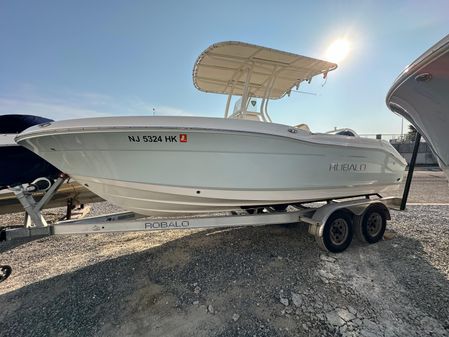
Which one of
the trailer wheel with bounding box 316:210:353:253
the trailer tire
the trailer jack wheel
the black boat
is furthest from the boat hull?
the trailer jack wheel

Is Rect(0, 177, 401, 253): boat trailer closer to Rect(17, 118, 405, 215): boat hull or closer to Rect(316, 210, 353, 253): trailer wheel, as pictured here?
Rect(316, 210, 353, 253): trailer wheel

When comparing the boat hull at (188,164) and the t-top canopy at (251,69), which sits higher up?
the t-top canopy at (251,69)

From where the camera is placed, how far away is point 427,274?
269 centimetres

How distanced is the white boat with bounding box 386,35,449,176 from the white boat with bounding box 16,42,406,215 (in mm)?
773

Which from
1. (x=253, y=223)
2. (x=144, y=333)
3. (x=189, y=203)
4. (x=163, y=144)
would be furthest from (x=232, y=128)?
(x=144, y=333)

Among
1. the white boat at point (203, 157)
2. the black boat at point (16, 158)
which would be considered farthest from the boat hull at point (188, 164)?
the black boat at point (16, 158)

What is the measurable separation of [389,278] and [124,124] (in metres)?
3.11

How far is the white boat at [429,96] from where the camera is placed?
2.46m

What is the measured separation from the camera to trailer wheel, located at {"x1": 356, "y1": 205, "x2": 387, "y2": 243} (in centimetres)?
349

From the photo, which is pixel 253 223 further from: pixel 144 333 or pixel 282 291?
pixel 144 333

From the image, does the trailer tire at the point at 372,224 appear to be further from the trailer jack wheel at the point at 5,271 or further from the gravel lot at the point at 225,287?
the trailer jack wheel at the point at 5,271

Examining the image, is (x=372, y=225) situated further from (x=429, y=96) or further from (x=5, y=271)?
(x=5, y=271)

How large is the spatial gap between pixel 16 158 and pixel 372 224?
4603mm

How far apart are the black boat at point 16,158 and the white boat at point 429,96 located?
421 centimetres
